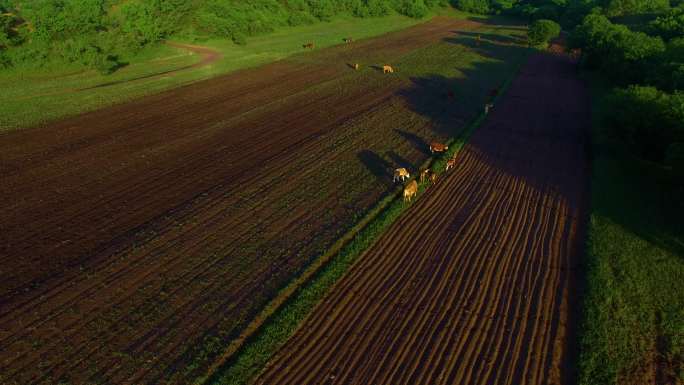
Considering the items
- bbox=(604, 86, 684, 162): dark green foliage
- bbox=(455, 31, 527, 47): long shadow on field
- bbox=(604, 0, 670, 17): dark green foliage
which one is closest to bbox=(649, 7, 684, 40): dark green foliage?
bbox=(455, 31, 527, 47): long shadow on field

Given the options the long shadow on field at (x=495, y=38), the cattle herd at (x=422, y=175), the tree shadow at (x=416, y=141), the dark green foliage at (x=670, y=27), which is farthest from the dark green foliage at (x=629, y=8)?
the cattle herd at (x=422, y=175)

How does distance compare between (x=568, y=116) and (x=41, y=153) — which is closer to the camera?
(x=41, y=153)

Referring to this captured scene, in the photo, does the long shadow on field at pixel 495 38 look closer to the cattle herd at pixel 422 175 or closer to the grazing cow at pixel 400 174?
the cattle herd at pixel 422 175

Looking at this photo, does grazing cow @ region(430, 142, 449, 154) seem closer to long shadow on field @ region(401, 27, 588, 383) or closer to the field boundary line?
the field boundary line

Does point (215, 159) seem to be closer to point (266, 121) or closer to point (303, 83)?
point (266, 121)

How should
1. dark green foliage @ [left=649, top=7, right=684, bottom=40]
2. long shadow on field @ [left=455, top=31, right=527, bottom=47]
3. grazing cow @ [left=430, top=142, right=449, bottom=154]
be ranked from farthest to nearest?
long shadow on field @ [left=455, top=31, right=527, bottom=47], dark green foliage @ [left=649, top=7, right=684, bottom=40], grazing cow @ [left=430, top=142, right=449, bottom=154]

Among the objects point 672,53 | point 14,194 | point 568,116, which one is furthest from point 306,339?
point 672,53

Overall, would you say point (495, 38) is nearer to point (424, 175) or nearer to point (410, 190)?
point (424, 175)
